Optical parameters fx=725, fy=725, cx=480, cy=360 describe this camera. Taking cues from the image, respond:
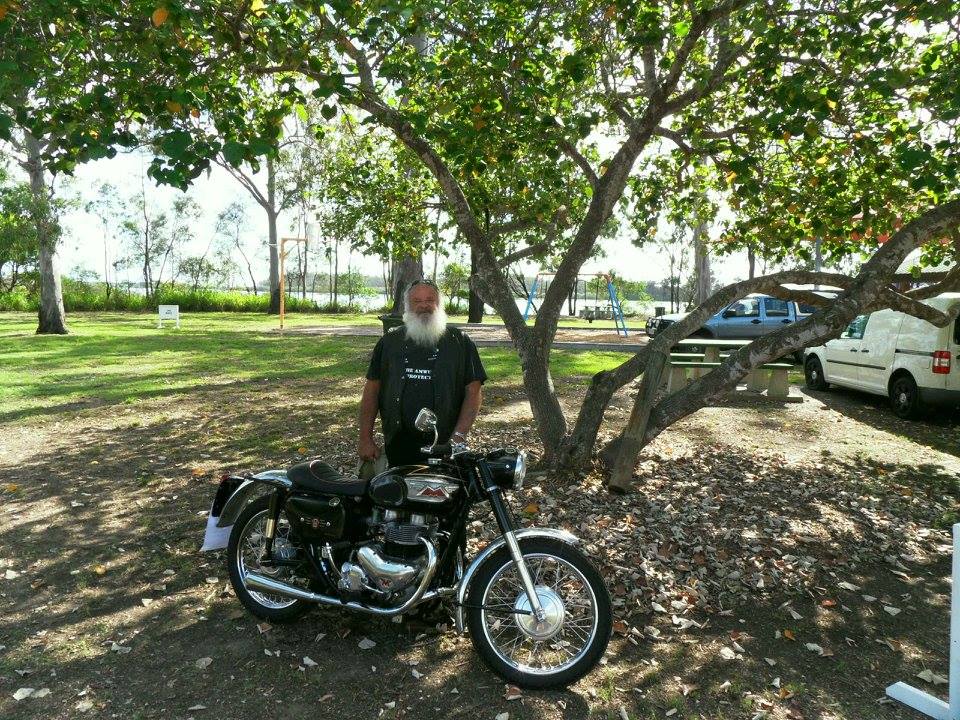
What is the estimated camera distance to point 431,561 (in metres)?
3.46

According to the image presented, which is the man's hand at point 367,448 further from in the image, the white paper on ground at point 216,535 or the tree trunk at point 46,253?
the tree trunk at point 46,253

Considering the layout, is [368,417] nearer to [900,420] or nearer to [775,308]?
[900,420]

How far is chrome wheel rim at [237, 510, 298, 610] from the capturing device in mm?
3885

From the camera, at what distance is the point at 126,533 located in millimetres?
5250

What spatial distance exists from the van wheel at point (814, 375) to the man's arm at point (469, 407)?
1052 cm

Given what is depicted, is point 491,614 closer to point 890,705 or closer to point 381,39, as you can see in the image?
point 890,705

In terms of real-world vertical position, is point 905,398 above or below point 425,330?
below

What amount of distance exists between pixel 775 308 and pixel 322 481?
19.5 m

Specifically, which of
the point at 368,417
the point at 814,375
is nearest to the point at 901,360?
the point at 814,375

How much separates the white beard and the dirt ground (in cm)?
156

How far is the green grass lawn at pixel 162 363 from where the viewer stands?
11.0 m

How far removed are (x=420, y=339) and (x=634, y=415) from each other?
2.41m

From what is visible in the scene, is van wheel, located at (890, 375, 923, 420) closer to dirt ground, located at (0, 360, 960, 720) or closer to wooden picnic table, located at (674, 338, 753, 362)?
dirt ground, located at (0, 360, 960, 720)

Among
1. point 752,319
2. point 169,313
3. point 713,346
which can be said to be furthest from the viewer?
point 169,313
